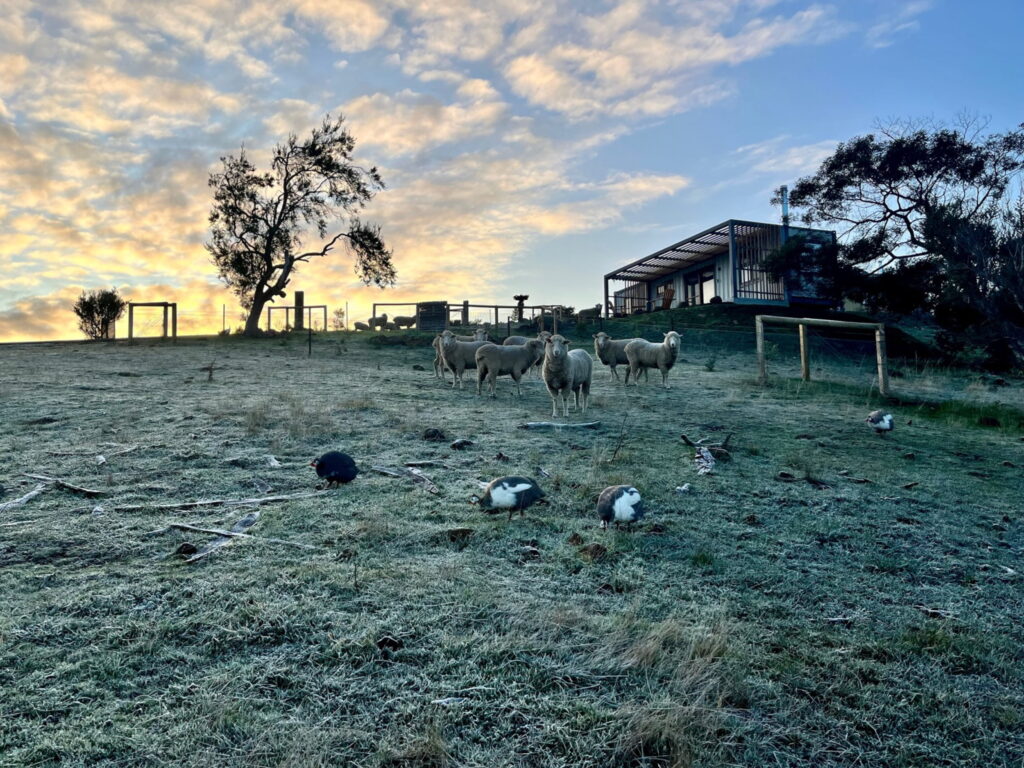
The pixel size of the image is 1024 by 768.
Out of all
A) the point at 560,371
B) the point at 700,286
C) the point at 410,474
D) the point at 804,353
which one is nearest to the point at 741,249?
the point at 700,286

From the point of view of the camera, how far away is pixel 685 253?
38.1 meters

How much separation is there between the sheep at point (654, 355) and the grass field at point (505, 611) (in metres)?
8.05

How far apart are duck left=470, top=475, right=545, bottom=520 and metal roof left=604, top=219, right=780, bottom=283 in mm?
30824

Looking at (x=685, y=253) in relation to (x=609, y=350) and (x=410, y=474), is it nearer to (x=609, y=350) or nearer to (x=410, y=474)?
(x=609, y=350)

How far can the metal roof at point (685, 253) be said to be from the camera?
33844mm

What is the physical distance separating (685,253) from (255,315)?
2622cm

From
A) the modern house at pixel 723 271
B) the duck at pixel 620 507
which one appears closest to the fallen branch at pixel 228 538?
the duck at pixel 620 507

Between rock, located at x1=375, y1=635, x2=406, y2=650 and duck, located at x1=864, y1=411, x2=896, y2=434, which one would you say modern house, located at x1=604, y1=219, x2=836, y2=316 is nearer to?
duck, located at x1=864, y1=411, x2=896, y2=434

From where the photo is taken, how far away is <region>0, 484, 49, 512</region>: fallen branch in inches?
212

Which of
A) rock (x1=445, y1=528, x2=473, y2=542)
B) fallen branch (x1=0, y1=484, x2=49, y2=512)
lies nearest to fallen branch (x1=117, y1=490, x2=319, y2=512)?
fallen branch (x1=0, y1=484, x2=49, y2=512)

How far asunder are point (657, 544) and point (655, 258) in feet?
118

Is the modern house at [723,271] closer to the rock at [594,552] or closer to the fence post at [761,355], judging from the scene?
the fence post at [761,355]

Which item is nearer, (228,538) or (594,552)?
(594,552)

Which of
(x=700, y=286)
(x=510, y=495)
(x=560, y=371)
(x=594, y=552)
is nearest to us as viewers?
(x=594, y=552)
